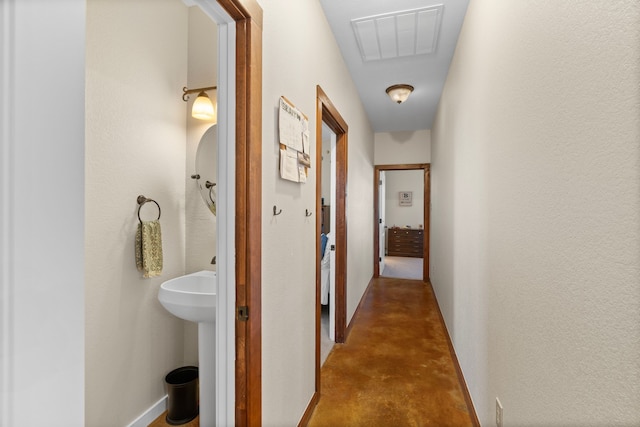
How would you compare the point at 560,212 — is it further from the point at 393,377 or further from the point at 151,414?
the point at 151,414

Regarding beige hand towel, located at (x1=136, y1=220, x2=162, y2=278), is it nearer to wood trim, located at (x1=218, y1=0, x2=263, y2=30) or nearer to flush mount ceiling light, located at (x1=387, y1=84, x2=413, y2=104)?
wood trim, located at (x1=218, y1=0, x2=263, y2=30)

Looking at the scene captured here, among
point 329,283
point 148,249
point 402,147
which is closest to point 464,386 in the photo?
point 329,283

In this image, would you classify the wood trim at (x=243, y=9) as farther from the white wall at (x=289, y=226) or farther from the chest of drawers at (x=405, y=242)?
the chest of drawers at (x=405, y=242)

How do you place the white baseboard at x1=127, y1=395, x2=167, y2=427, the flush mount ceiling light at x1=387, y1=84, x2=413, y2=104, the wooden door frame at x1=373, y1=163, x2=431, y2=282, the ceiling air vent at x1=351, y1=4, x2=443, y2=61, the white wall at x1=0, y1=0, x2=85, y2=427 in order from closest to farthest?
the white wall at x1=0, y1=0, x2=85, y2=427 → the white baseboard at x1=127, y1=395, x2=167, y2=427 → the ceiling air vent at x1=351, y1=4, x2=443, y2=61 → the flush mount ceiling light at x1=387, y1=84, x2=413, y2=104 → the wooden door frame at x1=373, y1=163, x2=431, y2=282

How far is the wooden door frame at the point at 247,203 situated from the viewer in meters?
1.16

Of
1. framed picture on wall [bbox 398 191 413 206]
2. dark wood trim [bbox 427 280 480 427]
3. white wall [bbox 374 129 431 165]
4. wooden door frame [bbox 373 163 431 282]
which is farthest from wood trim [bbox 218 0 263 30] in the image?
framed picture on wall [bbox 398 191 413 206]

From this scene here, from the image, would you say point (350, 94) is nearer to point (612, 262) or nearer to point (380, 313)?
point (380, 313)

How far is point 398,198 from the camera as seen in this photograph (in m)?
8.58

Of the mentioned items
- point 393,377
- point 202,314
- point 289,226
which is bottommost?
point 393,377

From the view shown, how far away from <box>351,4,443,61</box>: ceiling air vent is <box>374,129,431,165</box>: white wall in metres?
2.60

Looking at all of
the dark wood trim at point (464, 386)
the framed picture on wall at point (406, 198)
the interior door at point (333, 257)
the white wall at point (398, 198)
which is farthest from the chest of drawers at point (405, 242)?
the interior door at point (333, 257)

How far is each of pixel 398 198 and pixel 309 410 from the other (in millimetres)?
7217

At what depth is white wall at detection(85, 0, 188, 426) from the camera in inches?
61.3

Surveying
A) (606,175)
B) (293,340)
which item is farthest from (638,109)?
(293,340)
